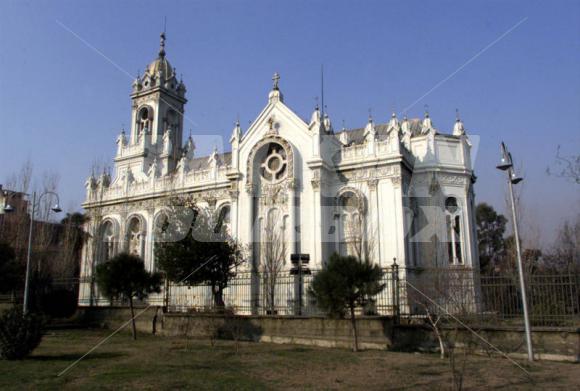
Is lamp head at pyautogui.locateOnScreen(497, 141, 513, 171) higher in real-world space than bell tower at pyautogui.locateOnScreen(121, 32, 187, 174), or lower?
lower

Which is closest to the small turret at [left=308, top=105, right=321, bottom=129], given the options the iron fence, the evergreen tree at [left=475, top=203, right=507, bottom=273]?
the iron fence

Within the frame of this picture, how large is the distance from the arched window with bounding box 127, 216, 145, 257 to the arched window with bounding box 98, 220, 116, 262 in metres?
1.66

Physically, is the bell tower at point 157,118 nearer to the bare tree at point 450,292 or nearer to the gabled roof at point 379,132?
the gabled roof at point 379,132

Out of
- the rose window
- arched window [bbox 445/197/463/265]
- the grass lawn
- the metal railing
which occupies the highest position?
the rose window

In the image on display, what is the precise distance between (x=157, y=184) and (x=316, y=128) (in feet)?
52.3

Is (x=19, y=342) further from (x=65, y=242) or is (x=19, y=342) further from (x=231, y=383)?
(x=65, y=242)

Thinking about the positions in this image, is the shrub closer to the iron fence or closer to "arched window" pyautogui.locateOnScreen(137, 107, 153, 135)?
the iron fence

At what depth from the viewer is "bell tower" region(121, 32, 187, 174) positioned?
155ft

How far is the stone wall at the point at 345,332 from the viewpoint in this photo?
48.3 feet

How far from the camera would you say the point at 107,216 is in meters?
43.5

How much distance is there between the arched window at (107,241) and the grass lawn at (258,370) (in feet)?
87.8

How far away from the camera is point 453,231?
31594 millimetres

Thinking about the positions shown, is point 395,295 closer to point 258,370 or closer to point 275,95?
point 258,370

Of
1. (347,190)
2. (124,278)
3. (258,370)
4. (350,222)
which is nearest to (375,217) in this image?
(350,222)
